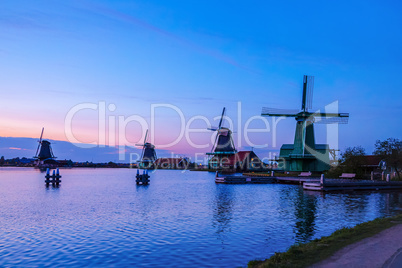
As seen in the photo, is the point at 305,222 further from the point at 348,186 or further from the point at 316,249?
the point at 348,186

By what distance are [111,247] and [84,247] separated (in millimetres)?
1172

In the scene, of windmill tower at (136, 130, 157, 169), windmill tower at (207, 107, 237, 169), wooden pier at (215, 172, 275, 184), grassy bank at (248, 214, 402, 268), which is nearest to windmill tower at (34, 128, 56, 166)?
windmill tower at (136, 130, 157, 169)

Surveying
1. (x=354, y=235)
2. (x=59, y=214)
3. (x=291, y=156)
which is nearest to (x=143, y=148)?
(x=291, y=156)

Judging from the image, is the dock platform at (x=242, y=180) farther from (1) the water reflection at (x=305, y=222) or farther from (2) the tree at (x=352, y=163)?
(1) the water reflection at (x=305, y=222)

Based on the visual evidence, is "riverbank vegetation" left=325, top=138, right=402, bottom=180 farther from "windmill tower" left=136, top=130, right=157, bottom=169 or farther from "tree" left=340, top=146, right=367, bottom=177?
"windmill tower" left=136, top=130, right=157, bottom=169

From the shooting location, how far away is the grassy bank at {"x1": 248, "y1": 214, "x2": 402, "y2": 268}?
30.0ft

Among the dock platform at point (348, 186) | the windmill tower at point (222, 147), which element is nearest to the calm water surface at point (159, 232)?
the dock platform at point (348, 186)

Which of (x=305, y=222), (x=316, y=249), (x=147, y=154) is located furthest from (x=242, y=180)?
(x=147, y=154)

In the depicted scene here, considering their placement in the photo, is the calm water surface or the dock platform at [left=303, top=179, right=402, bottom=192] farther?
the dock platform at [left=303, top=179, right=402, bottom=192]

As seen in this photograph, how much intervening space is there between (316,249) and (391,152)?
52.2 m

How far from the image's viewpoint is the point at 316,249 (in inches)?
424

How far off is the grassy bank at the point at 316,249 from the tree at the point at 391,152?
146 feet

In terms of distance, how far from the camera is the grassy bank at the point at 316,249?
30.0 ft

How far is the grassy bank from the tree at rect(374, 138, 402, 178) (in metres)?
44.4
